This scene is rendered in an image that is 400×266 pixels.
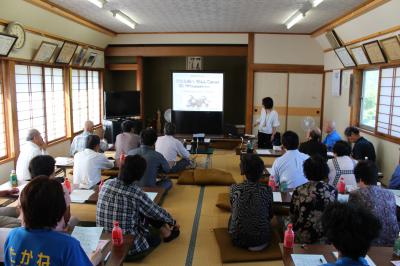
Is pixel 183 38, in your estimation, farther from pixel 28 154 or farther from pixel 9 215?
pixel 9 215

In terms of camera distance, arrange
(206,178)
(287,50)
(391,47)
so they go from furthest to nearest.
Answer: (287,50) → (206,178) → (391,47)

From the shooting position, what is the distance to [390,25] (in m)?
5.32

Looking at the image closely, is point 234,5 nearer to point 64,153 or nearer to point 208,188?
point 208,188

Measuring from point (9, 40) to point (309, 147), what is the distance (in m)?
4.38

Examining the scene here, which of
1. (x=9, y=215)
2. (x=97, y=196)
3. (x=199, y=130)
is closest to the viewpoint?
(x=9, y=215)

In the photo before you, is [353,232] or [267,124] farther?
[267,124]

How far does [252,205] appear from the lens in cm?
324

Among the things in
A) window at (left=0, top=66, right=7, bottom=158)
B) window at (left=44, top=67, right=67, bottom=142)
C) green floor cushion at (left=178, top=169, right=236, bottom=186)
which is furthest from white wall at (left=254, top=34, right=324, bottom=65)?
window at (left=0, top=66, right=7, bottom=158)

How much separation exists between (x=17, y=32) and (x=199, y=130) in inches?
209

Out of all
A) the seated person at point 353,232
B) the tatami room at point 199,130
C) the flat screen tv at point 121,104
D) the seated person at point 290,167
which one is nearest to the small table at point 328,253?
the tatami room at point 199,130

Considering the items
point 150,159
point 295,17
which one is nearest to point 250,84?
point 295,17

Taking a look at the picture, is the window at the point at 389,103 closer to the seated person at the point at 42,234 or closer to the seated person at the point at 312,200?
the seated person at the point at 312,200

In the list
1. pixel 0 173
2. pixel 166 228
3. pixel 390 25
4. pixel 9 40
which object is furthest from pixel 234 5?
pixel 0 173

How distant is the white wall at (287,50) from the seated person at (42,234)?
828 cm
